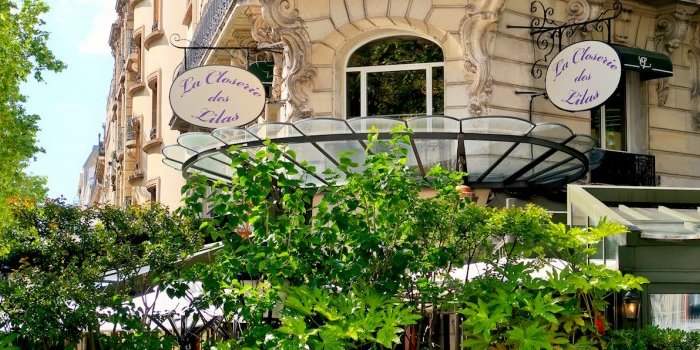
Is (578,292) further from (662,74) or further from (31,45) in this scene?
(31,45)

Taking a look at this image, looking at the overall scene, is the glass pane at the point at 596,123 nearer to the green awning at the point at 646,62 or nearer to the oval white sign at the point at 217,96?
the green awning at the point at 646,62

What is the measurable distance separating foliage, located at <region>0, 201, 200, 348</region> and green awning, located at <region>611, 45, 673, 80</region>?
9.31m

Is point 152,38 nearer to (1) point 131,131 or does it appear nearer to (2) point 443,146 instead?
(1) point 131,131

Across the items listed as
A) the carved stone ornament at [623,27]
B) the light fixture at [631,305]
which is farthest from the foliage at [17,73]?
the light fixture at [631,305]

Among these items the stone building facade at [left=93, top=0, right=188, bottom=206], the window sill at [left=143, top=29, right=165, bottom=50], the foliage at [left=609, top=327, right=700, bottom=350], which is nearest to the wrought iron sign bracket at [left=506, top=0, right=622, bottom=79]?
the foliage at [left=609, top=327, right=700, bottom=350]

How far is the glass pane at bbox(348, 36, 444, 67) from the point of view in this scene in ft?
62.2

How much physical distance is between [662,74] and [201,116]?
292 inches

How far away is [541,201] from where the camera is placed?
18.7 meters

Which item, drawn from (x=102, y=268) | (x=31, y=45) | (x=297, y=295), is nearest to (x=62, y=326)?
(x=102, y=268)

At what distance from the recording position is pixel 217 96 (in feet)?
61.3

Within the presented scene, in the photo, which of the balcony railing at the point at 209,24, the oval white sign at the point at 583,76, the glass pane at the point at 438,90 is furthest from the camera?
the balcony railing at the point at 209,24

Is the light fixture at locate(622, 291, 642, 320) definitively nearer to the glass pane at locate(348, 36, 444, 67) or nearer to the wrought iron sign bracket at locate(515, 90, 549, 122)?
the wrought iron sign bracket at locate(515, 90, 549, 122)

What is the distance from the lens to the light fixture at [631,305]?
12.9 m

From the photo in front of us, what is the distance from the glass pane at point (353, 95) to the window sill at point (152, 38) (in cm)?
1542
